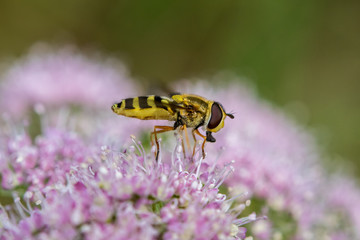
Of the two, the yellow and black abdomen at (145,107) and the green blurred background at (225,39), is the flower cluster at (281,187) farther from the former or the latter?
the green blurred background at (225,39)

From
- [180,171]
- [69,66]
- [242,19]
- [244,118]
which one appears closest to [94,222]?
[180,171]

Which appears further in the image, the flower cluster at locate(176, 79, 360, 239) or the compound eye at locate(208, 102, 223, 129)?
the flower cluster at locate(176, 79, 360, 239)

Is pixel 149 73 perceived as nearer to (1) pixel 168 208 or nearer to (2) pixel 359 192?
(2) pixel 359 192

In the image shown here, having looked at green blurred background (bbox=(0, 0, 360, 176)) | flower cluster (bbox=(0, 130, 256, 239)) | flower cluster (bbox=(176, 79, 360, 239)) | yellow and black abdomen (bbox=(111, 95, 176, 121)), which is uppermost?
green blurred background (bbox=(0, 0, 360, 176))

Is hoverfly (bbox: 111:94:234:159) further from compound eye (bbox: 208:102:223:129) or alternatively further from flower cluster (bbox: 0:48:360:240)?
flower cluster (bbox: 0:48:360:240)

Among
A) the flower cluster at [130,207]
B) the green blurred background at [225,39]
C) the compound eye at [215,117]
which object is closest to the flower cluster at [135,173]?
the flower cluster at [130,207]

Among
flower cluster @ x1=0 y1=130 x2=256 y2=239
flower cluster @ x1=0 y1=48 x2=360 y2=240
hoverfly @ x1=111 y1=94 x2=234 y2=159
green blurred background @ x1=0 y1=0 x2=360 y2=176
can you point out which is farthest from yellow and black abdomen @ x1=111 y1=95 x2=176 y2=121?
green blurred background @ x1=0 y1=0 x2=360 y2=176
